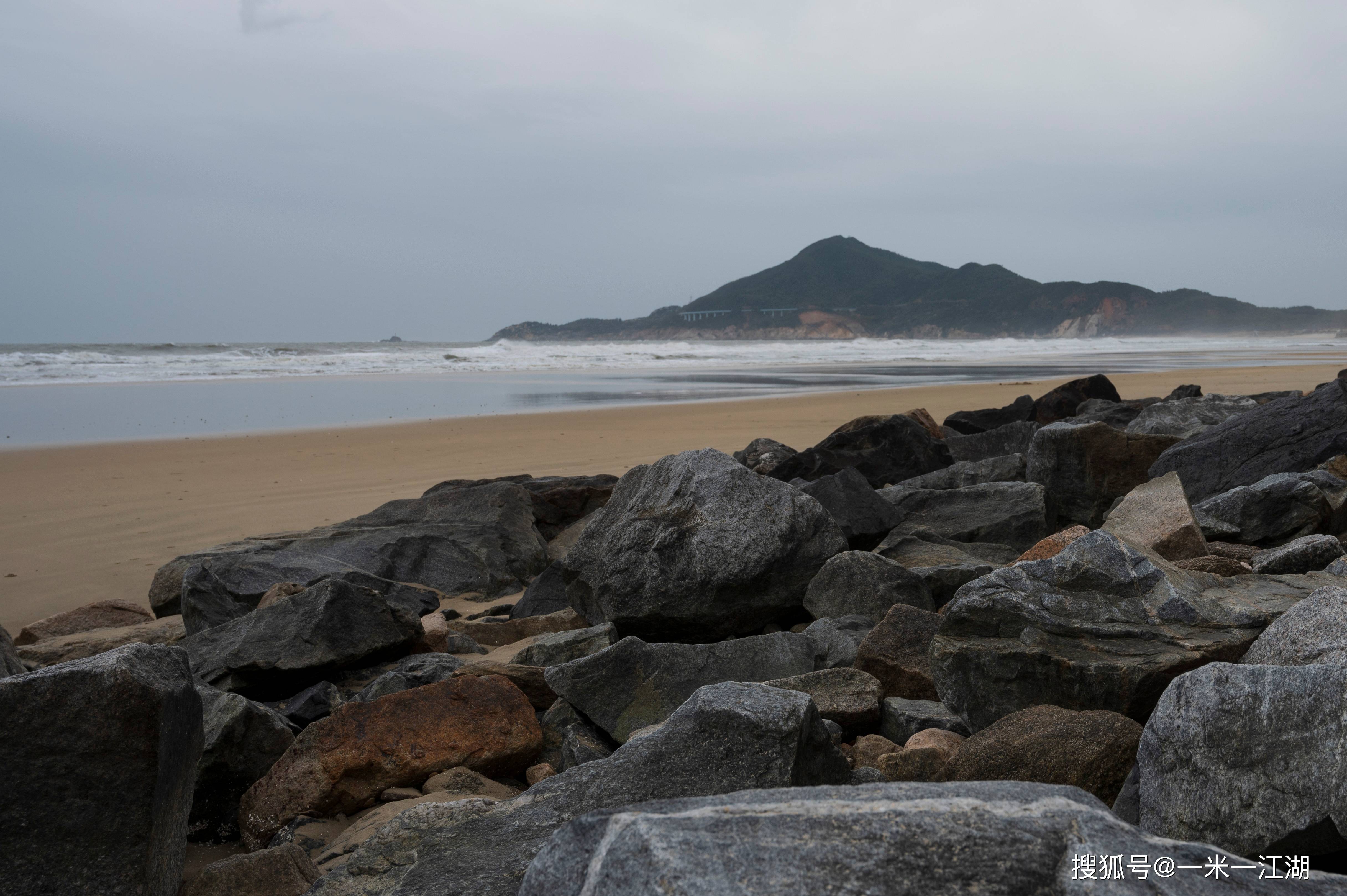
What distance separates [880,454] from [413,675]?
4834 mm

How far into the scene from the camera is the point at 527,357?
137 ft

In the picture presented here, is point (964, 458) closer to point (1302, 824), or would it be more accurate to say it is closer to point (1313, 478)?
point (1313, 478)

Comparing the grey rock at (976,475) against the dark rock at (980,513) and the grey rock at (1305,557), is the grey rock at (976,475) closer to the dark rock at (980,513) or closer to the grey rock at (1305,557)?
the dark rock at (980,513)

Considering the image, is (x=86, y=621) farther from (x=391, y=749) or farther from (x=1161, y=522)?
(x=1161, y=522)

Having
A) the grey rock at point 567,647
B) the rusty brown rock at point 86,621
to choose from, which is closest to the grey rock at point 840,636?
the grey rock at point 567,647

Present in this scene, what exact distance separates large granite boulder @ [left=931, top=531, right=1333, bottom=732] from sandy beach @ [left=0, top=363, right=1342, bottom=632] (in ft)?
17.8

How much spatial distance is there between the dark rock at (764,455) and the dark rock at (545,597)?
109 inches

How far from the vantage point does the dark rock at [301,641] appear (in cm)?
359

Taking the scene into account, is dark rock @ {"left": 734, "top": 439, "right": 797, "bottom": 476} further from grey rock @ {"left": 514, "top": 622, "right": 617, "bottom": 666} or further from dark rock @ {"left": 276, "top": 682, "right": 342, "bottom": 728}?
dark rock @ {"left": 276, "top": 682, "right": 342, "bottom": 728}

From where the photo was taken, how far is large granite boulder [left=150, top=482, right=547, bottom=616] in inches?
196

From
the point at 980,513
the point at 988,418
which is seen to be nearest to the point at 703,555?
the point at 980,513

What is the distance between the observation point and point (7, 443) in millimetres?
12477

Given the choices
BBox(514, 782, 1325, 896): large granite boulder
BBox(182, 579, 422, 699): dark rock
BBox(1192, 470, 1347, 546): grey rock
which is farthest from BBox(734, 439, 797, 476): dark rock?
BBox(514, 782, 1325, 896): large granite boulder

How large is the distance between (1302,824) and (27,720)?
2631 millimetres
